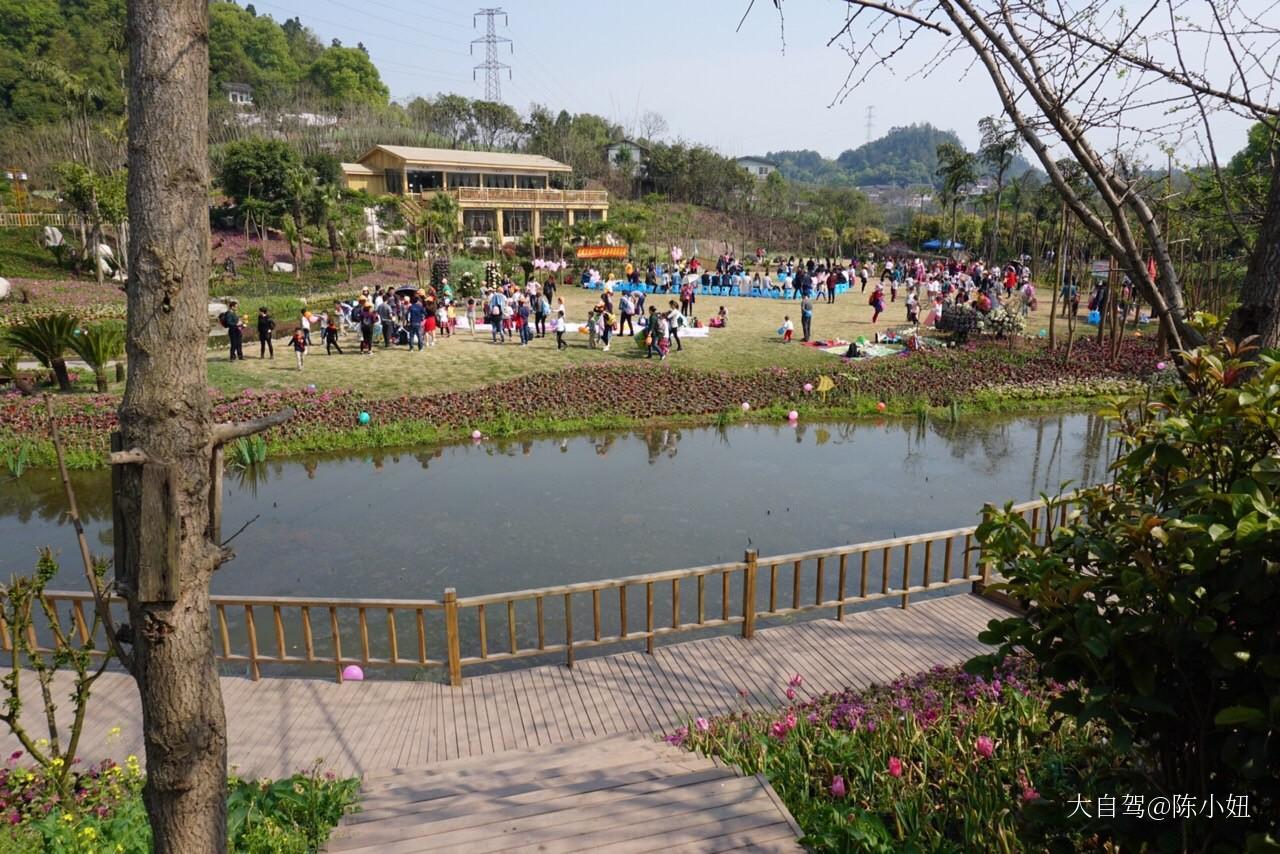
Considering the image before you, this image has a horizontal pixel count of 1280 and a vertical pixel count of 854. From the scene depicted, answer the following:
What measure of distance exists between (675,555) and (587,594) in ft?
4.94

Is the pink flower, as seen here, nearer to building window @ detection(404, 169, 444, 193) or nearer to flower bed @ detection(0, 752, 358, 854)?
flower bed @ detection(0, 752, 358, 854)

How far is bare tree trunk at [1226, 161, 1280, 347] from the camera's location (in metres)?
2.74

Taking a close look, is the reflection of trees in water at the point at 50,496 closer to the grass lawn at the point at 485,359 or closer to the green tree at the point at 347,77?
the grass lawn at the point at 485,359

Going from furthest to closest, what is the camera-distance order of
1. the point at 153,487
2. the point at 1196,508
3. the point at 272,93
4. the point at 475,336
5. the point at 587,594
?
the point at 272,93
the point at 475,336
the point at 587,594
the point at 1196,508
the point at 153,487

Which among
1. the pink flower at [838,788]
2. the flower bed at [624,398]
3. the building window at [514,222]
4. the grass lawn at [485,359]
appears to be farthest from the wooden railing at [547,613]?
the building window at [514,222]

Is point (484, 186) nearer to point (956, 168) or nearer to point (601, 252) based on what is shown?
point (601, 252)

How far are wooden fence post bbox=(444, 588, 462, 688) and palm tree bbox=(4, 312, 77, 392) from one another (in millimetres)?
13417

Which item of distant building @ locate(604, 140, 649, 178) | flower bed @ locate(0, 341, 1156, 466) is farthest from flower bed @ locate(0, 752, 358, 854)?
distant building @ locate(604, 140, 649, 178)

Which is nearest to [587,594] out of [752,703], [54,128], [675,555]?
[675,555]

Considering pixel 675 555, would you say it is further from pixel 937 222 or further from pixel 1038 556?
pixel 937 222

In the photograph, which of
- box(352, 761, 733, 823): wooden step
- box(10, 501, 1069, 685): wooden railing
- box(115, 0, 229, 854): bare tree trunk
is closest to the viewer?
box(115, 0, 229, 854): bare tree trunk

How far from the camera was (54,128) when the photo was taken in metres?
50.8

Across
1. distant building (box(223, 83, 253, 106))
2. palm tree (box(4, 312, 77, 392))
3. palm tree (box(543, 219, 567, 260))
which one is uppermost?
distant building (box(223, 83, 253, 106))

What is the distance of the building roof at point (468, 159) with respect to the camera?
49.9 meters
